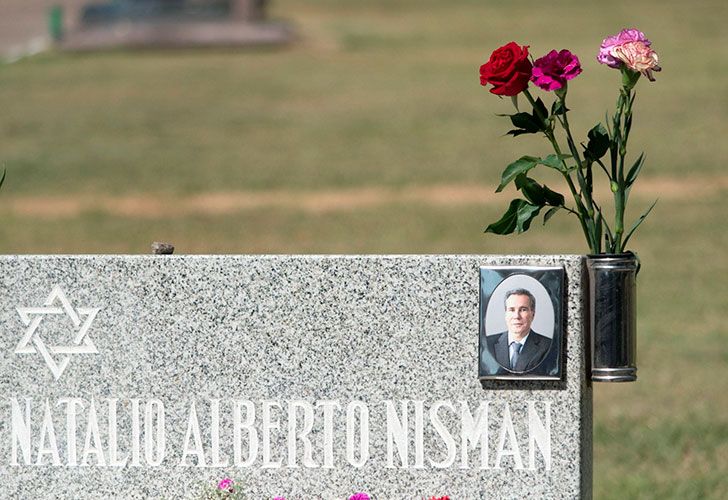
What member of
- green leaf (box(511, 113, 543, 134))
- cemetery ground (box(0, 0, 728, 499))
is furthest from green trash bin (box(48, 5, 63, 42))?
green leaf (box(511, 113, 543, 134))

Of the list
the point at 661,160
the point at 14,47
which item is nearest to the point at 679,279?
the point at 661,160

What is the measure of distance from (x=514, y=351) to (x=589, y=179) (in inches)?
24.8

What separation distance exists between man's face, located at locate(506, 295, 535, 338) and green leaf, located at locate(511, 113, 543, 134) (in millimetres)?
581

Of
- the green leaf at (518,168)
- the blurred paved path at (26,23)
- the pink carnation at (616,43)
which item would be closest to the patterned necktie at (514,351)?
the green leaf at (518,168)

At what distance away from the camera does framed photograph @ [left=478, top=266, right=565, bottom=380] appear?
13.1 feet

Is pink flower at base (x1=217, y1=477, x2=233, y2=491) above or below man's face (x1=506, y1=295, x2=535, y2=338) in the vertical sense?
below

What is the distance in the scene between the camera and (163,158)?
1700 centimetres

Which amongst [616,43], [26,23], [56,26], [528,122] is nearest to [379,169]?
[528,122]

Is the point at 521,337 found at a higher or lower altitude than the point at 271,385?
higher

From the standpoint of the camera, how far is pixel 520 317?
3998 mm

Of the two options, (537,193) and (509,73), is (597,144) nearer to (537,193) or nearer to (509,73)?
(537,193)

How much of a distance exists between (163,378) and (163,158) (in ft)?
42.6

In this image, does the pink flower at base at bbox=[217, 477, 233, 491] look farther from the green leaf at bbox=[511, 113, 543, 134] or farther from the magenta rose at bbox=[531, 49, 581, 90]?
the magenta rose at bbox=[531, 49, 581, 90]

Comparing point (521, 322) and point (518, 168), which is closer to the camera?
point (521, 322)
